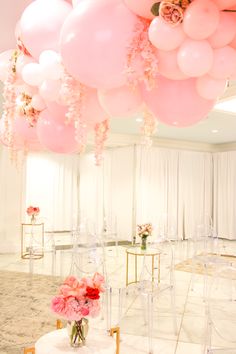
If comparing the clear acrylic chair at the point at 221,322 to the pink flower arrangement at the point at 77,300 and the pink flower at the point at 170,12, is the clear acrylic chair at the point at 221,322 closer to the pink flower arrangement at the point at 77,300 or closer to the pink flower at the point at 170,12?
the pink flower arrangement at the point at 77,300

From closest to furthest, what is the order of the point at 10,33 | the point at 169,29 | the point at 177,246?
the point at 169,29, the point at 10,33, the point at 177,246

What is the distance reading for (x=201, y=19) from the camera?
0.96 metres

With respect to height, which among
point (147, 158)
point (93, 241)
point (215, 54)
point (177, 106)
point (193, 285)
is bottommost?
point (193, 285)

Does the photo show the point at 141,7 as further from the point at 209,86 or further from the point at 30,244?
the point at 30,244

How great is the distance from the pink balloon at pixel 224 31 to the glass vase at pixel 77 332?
74.4 inches

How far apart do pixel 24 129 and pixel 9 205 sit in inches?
225

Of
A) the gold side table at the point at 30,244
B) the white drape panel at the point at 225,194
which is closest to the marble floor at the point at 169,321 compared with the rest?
the gold side table at the point at 30,244

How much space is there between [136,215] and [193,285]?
372 cm

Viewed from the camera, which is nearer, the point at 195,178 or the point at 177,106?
the point at 177,106

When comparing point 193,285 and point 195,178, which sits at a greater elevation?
point 195,178

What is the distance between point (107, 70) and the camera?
1.11m

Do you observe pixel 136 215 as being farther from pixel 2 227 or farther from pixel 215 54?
pixel 215 54

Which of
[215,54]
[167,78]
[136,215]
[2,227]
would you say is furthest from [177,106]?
[136,215]

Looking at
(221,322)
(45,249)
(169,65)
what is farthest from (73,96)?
(45,249)
